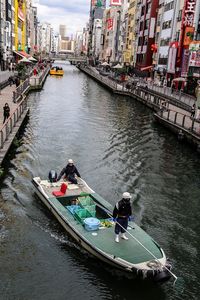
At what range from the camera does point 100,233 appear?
582 inches

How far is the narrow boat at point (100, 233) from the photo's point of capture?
12812 mm

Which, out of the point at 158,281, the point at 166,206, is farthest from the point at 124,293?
the point at 166,206

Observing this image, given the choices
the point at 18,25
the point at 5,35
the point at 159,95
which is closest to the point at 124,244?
the point at 159,95

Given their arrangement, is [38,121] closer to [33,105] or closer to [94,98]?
[33,105]

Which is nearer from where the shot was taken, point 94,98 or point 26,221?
point 26,221

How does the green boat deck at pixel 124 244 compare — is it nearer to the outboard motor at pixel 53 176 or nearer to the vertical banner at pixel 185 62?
the outboard motor at pixel 53 176

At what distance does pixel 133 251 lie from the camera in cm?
1358

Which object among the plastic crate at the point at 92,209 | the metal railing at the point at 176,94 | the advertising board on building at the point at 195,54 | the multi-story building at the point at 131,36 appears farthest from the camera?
the multi-story building at the point at 131,36

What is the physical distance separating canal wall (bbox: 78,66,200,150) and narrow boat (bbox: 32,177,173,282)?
16320 mm

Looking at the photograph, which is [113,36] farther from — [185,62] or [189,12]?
[189,12]

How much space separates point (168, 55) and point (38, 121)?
1608 inches

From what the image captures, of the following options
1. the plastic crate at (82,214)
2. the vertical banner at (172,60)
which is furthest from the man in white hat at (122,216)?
the vertical banner at (172,60)

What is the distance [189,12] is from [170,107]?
20801 millimetres

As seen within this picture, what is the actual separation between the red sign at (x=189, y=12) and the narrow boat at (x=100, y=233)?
49.8 metres
